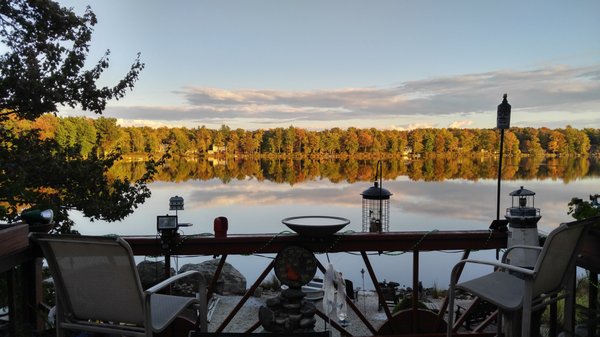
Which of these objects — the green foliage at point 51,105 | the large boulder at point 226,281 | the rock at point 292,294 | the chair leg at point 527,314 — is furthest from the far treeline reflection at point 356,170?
the chair leg at point 527,314

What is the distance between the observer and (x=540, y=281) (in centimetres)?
192

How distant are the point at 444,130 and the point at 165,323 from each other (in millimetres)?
45182

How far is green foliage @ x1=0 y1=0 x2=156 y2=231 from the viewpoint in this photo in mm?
6391

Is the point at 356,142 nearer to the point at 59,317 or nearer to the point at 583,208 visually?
the point at 583,208

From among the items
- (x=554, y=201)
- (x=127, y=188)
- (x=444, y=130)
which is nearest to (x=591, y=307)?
(x=127, y=188)

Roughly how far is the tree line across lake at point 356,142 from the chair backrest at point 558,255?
30663 millimetres

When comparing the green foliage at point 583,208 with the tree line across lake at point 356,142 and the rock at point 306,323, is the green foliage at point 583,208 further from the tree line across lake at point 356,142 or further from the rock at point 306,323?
the tree line across lake at point 356,142

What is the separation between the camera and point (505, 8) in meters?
15.9

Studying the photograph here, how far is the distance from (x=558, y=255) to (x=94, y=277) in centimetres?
191

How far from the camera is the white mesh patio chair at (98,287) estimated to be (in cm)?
166

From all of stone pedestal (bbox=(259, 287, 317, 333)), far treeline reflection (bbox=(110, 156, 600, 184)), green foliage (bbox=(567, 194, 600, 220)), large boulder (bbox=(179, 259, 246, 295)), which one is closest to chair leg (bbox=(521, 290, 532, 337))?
green foliage (bbox=(567, 194, 600, 220))

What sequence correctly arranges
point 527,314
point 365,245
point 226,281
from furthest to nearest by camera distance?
point 226,281
point 365,245
point 527,314

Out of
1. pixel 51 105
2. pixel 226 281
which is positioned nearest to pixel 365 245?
pixel 51 105

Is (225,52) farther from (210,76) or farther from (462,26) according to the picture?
(462,26)
